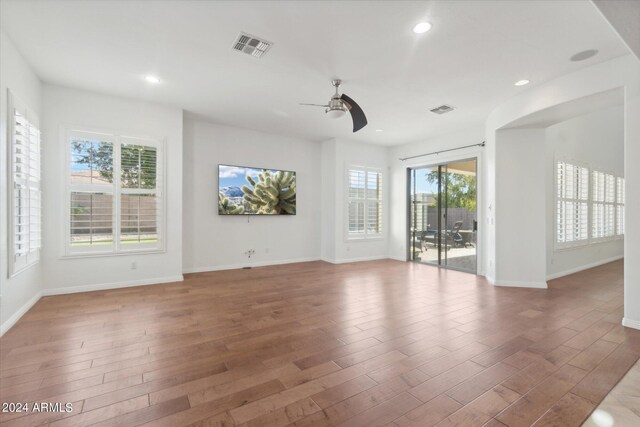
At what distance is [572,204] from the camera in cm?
600

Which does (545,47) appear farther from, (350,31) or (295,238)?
(295,238)

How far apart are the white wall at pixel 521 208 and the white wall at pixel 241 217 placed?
3887 millimetres

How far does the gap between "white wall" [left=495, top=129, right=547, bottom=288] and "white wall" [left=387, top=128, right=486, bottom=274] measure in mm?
819

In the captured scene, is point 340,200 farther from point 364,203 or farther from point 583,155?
point 583,155

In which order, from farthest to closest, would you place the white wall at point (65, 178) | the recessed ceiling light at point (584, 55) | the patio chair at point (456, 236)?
1. the patio chair at point (456, 236)
2. the white wall at point (65, 178)
3. the recessed ceiling light at point (584, 55)

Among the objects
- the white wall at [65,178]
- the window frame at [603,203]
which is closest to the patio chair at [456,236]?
the window frame at [603,203]

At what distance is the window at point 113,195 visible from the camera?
4.43 metres

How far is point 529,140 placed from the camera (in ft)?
15.9

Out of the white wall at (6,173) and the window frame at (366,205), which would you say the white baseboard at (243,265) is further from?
the white wall at (6,173)

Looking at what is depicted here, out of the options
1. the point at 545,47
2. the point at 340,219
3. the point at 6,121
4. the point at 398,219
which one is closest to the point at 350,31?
the point at 545,47

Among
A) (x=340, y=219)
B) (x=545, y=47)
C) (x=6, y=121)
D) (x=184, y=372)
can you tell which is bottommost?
(x=184, y=372)

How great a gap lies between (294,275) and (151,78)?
3.82 m

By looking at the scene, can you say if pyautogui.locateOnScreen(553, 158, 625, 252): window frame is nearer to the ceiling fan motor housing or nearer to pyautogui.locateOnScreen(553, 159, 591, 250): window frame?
pyautogui.locateOnScreen(553, 159, 591, 250): window frame

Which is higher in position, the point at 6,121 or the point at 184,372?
the point at 6,121
